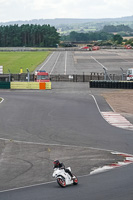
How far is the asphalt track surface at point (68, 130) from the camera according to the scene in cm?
2138

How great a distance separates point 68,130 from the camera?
39250 mm

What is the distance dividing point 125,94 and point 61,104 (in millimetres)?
13760

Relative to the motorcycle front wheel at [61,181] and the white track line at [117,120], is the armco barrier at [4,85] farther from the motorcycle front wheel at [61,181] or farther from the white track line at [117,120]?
the motorcycle front wheel at [61,181]

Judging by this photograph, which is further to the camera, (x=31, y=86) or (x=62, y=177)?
(x=31, y=86)

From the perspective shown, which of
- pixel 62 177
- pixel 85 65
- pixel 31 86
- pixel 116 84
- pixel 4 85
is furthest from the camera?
pixel 85 65

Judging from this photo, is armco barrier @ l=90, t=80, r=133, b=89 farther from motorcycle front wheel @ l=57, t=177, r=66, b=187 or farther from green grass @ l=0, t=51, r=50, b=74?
motorcycle front wheel @ l=57, t=177, r=66, b=187

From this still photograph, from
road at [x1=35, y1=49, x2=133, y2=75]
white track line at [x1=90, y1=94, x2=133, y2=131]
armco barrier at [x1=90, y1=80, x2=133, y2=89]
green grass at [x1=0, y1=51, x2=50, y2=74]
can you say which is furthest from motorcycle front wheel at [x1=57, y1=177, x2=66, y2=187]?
green grass at [x1=0, y1=51, x2=50, y2=74]

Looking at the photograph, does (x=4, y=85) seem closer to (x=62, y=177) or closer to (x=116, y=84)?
(x=116, y=84)

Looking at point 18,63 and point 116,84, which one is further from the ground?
point 116,84

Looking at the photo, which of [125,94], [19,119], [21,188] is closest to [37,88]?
[125,94]

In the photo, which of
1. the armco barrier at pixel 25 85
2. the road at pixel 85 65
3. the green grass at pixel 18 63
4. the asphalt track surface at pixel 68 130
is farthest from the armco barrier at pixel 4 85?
the green grass at pixel 18 63

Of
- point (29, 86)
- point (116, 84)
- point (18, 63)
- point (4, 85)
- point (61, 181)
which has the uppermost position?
point (61, 181)

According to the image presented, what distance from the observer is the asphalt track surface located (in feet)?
Answer: 70.1

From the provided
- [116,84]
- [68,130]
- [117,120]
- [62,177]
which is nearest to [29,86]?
[116,84]
